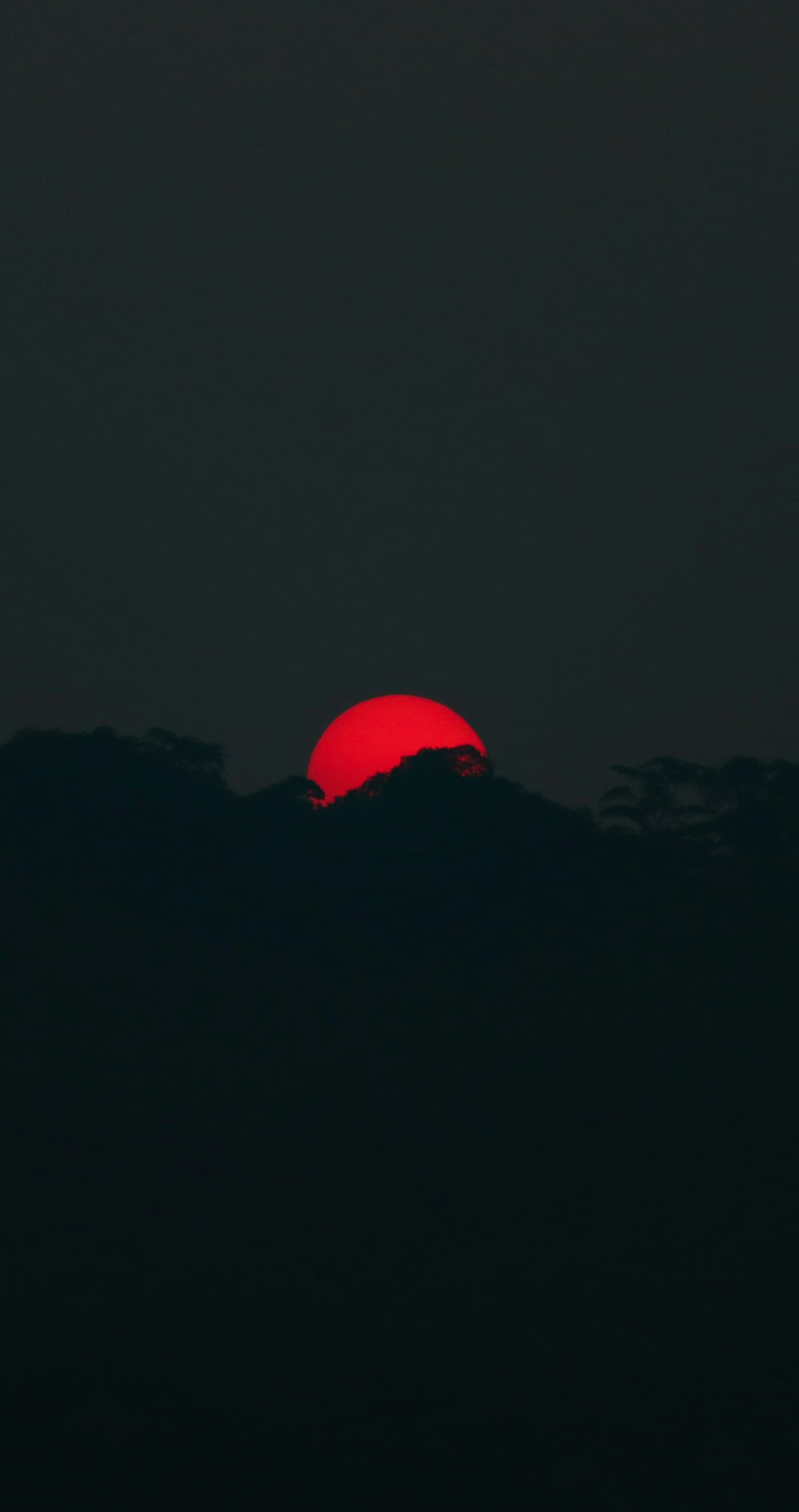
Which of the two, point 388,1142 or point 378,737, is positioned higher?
point 378,737

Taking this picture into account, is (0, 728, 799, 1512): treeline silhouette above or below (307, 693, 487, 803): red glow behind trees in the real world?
below

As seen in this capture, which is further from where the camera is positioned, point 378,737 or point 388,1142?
point 378,737

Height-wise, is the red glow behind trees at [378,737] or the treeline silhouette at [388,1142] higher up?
the red glow behind trees at [378,737]

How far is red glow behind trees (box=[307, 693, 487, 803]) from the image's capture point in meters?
36.9

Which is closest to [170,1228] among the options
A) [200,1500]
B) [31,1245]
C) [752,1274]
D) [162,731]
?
[31,1245]

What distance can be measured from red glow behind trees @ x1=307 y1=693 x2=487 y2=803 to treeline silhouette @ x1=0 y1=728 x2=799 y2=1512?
2.48 metres

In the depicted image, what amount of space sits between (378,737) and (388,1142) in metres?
11.1

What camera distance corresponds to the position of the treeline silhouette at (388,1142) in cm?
2567

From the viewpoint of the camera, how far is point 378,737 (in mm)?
37469

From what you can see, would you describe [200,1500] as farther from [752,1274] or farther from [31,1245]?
[752,1274]

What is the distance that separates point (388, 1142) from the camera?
28438 millimetres

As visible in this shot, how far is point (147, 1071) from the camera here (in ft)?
94.6

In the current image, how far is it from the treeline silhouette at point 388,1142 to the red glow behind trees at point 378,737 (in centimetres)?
248

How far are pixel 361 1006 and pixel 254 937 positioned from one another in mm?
2351
